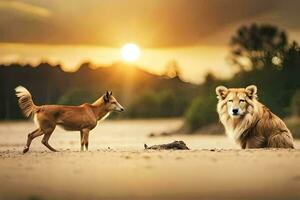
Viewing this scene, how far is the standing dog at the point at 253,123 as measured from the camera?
17469 mm

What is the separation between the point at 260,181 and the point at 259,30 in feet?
129

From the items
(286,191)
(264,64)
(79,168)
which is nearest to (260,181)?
(286,191)

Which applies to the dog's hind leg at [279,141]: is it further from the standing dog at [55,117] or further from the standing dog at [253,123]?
the standing dog at [55,117]

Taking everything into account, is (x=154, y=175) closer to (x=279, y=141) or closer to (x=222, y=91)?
(x=279, y=141)

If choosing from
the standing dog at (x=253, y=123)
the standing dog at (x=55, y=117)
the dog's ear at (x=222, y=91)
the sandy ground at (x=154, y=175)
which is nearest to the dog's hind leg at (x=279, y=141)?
the standing dog at (x=253, y=123)

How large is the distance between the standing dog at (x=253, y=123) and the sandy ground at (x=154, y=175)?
2.10 meters

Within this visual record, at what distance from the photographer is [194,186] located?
12250mm

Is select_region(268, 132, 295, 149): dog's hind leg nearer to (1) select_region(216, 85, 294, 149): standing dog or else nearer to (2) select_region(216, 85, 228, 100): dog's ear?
(1) select_region(216, 85, 294, 149): standing dog

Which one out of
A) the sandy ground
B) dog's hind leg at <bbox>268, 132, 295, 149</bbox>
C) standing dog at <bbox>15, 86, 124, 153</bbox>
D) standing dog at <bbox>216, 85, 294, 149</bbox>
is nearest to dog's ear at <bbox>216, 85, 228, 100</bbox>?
standing dog at <bbox>216, 85, 294, 149</bbox>

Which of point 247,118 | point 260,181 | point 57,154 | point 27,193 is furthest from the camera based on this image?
point 247,118

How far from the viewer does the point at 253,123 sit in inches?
696

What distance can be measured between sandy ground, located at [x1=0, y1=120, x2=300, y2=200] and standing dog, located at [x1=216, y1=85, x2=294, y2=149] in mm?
2098

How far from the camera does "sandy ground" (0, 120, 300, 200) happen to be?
11.9 metres

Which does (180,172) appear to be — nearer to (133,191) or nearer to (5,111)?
(133,191)
